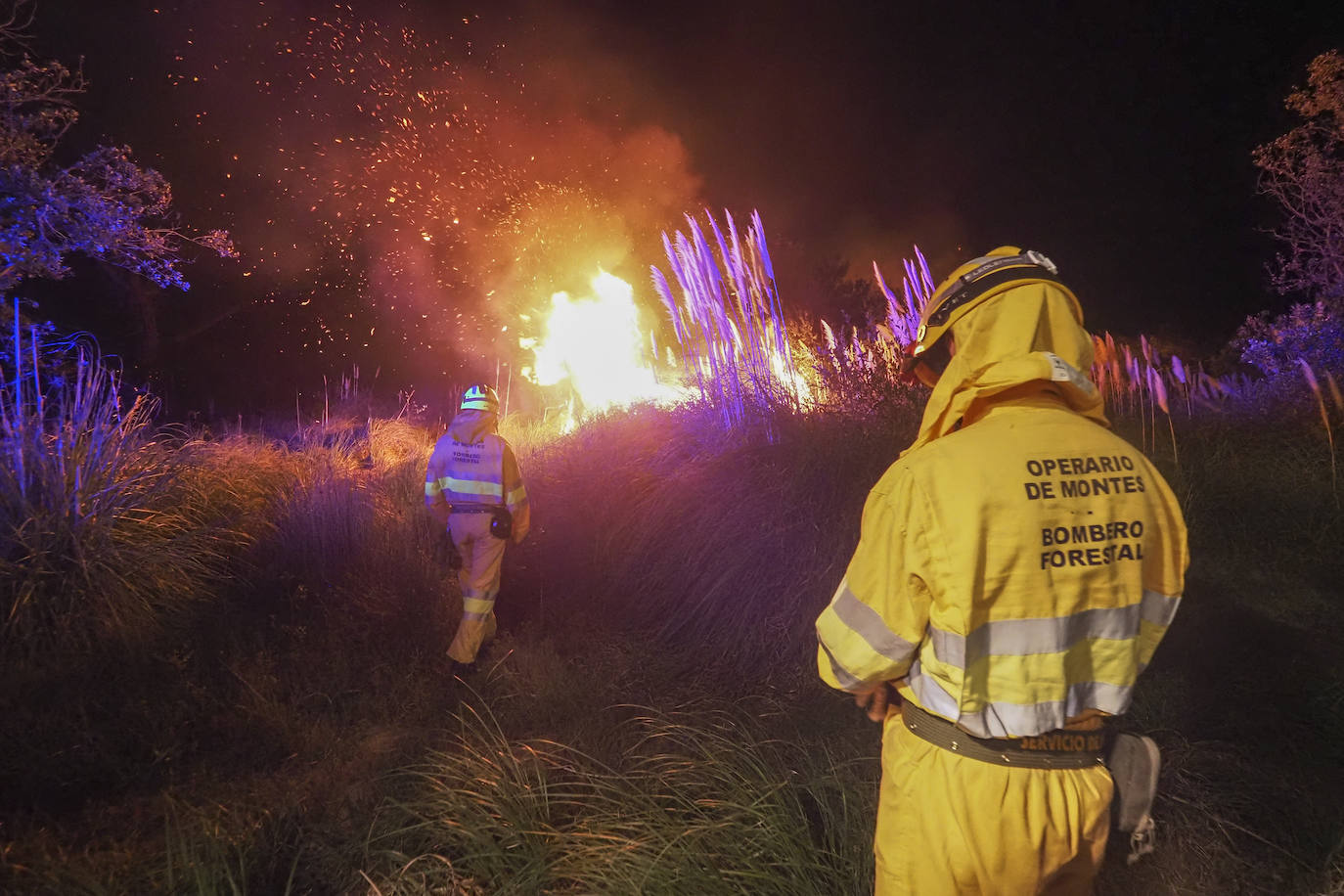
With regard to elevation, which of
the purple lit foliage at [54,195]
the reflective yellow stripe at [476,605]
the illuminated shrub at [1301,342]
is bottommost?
the reflective yellow stripe at [476,605]

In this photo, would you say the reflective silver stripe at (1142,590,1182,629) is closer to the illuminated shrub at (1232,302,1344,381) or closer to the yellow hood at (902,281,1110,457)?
the yellow hood at (902,281,1110,457)

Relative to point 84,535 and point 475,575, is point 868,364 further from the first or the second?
point 84,535

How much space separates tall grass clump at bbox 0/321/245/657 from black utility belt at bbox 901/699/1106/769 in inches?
196

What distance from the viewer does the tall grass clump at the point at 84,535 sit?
13.7 ft

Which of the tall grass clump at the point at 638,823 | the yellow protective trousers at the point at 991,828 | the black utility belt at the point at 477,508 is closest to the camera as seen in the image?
the yellow protective trousers at the point at 991,828

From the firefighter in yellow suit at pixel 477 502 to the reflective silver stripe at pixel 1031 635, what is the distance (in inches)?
144

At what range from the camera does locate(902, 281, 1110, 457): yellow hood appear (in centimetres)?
162

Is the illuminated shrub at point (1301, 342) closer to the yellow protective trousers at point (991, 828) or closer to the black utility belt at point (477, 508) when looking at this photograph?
the yellow protective trousers at point (991, 828)

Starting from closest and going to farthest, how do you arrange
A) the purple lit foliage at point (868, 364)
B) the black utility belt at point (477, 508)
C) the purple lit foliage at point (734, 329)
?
the black utility belt at point (477, 508)
the purple lit foliage at point (868, 364)
the purple lit foliage at point (734, 329)

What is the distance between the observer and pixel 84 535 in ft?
14.7

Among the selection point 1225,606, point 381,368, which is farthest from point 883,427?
point 381,368

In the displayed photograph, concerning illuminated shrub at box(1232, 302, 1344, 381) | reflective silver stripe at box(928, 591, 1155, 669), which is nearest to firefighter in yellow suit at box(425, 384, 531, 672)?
reflective silver stripe at box(928, 591, 1155, 669)

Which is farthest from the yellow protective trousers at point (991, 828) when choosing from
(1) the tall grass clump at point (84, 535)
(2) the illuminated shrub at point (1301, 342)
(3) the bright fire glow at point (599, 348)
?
(2) the illuminated shrub at point (1301, 342)

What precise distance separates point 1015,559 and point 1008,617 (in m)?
0.14
